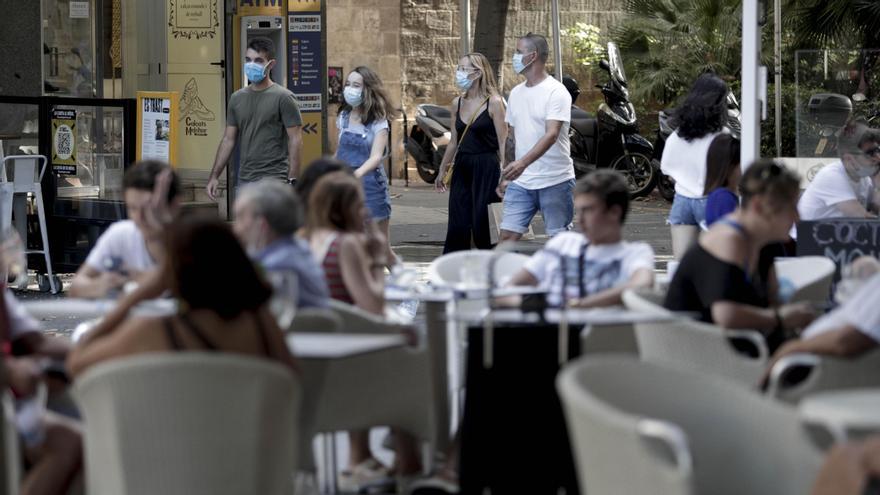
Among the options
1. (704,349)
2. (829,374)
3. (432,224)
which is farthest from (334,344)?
(432,224)

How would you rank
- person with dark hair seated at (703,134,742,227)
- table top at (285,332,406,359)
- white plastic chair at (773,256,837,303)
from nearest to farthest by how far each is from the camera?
table top at (285,332,406,359)
white plastic chair at (773,256,837,303)
person with dark hair seated at (703,134,742,227)

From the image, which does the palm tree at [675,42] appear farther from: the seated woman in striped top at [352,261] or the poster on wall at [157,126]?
the seated woman in striped top at [352,261]

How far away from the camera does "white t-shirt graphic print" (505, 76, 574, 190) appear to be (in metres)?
9.75

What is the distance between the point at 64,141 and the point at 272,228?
280 inches

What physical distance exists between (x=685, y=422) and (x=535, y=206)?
19.2 feet

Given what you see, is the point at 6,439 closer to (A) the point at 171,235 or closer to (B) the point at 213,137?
(A) the point at 171,235

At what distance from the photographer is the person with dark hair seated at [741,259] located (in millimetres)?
5359

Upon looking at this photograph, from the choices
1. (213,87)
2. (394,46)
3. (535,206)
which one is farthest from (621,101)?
(535,206)

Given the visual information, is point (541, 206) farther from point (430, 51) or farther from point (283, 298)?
point (430, 51)

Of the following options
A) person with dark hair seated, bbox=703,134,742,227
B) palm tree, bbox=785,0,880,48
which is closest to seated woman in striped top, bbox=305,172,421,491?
person with dark hair seated, bbox=703,134,742,227

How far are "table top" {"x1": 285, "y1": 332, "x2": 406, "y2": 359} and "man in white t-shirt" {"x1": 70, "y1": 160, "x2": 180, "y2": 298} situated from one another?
971 mm

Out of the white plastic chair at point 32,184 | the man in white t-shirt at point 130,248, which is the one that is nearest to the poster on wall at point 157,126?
the white plastic chair at point 32,184

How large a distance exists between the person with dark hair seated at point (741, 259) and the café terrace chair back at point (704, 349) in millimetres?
78

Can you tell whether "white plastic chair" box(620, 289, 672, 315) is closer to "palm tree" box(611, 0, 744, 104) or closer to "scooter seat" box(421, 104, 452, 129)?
"scooter seat" box(421, 104, 452, 129)
